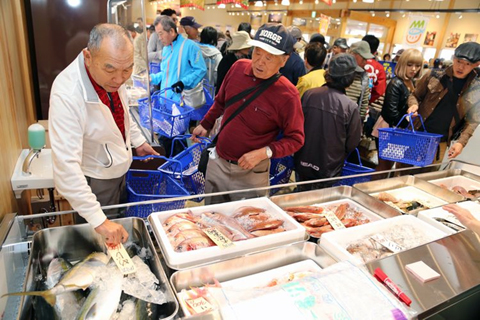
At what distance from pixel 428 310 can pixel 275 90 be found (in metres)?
1.60

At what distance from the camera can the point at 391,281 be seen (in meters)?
1.30

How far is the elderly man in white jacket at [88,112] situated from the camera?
135 cm

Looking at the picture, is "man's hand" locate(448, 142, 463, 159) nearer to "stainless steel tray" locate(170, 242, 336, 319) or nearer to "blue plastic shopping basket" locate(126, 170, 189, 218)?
"stainless steel tray" locate(170, 242, 336, 319)

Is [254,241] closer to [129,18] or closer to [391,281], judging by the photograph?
[391,281]

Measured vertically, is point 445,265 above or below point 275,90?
below

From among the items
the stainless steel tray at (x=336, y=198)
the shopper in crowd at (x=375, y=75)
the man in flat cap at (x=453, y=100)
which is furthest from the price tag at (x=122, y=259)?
the shopper in crowd at (x=375, y=75)

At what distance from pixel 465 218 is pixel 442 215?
0.18 meters

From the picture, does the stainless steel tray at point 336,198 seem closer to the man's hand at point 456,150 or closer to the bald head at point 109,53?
the bald head at point 109,53

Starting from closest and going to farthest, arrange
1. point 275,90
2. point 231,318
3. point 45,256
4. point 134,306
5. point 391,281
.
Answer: point 231,318 < point 134,306 < point 391,281 < point 45,256 < point 275,90

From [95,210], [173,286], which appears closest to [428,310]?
[173,286]

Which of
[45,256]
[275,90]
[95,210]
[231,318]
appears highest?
[275,90]

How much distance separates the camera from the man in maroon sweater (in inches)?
86.3

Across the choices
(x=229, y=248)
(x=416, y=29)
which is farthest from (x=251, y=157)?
(x=416, y=29)

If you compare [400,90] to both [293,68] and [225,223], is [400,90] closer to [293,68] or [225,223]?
[293,68]
